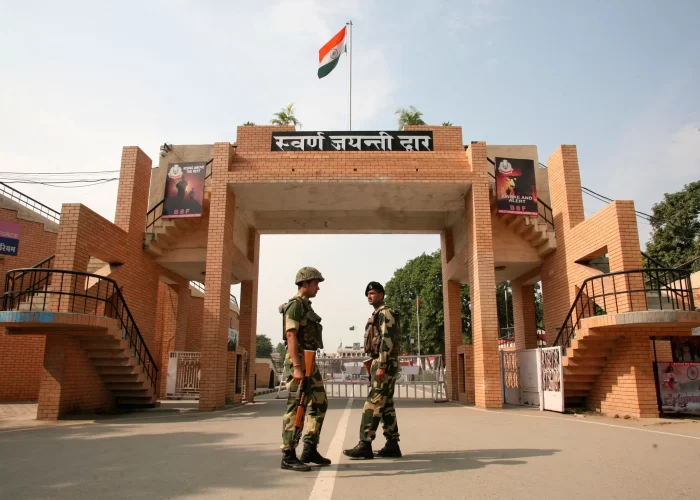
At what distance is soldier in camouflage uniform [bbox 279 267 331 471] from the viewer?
4.74m

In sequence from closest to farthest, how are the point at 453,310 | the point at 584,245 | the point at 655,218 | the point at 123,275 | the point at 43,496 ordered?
the point at 43,496
the point at 584,245
the point at 123,275
the point at 453,310
the point at 655,218

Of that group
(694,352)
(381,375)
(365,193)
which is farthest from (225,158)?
(694,352)

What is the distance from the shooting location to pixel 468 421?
9383 mm

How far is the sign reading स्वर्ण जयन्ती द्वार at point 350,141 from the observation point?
48.4 ft

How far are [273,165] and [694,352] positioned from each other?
11.7 meters

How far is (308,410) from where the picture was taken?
493cm

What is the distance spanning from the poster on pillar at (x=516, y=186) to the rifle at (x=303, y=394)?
35.8 ft

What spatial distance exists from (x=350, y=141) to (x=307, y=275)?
10.2 metres

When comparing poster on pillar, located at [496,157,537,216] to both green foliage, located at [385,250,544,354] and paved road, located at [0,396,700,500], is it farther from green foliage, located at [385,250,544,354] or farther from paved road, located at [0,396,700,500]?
green foliage, located at [385,250,544,354]

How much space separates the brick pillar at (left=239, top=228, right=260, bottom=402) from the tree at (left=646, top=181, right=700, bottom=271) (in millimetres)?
24611

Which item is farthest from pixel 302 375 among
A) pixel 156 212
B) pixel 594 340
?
pixel 156 212

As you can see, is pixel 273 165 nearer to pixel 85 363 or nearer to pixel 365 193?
pixel 365 193

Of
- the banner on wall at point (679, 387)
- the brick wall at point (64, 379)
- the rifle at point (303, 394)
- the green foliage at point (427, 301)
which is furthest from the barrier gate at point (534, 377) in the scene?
the green foliage at point (427, 301)

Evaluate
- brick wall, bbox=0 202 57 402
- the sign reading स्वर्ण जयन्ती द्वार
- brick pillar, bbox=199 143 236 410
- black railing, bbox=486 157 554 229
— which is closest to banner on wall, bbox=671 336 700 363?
black railing, bbox=486 157 554 229
